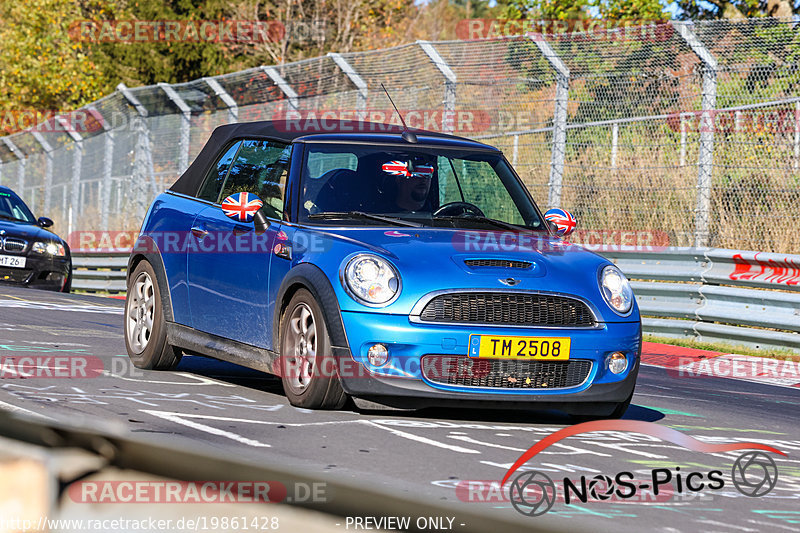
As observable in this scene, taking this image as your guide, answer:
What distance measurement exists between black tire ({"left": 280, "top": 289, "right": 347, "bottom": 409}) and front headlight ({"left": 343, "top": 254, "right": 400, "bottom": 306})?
0.75 feet

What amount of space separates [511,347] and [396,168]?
1.72 m

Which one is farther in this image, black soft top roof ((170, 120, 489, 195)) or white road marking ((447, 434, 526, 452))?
black soft top roof ((170, 120, 489, 195))

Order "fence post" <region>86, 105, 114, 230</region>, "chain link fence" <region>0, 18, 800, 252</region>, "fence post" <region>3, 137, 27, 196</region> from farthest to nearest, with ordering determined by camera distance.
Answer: "fence post" <region>3, 137, 27, 196</region> < "fence post" <region>86, 105, 114, 230</region> < "chain link fence" <region>0, 18, 800, 252</region>

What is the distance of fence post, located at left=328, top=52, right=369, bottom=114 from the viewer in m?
16.7

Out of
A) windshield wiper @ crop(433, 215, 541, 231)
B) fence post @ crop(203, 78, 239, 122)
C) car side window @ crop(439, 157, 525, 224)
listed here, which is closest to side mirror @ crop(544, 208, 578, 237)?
car side window @ crop(439, 157, 525, 224)

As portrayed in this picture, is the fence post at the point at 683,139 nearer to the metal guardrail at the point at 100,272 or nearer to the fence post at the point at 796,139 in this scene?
the fence post at the point at 796,139

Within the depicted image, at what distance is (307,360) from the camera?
21.1 feet

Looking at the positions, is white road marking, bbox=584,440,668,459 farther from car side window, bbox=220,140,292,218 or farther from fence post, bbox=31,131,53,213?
fence post, bbox=31,131,53,213

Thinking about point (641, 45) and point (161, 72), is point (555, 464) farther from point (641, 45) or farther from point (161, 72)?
point (161, 72)

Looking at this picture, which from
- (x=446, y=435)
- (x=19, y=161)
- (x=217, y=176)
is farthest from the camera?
(x=19, y=161)

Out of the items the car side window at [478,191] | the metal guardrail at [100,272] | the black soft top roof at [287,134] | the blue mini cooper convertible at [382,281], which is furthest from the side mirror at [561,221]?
the metal guardrail at [100,272]

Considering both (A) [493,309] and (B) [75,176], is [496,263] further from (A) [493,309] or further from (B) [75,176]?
(B) [75,176]

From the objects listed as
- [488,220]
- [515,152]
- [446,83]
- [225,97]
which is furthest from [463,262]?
[225,97]

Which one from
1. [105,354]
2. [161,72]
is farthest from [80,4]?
[105,354]
